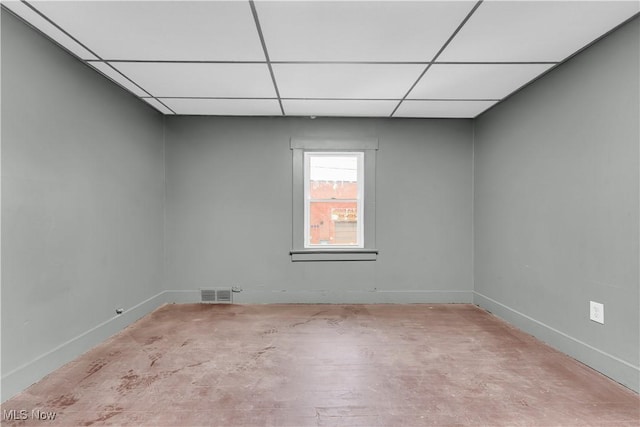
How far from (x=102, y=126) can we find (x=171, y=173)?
1.17m

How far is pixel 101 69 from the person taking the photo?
2.63 meters

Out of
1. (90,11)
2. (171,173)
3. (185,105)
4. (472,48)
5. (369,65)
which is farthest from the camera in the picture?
(171,173)

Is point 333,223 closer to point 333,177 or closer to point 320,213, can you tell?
point 320,213

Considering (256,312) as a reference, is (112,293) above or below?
above

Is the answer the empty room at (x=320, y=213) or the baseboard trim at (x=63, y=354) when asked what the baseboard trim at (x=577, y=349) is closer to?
the empty room at (x=320, y=213)

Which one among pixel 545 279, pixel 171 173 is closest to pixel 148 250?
pixel 171 173

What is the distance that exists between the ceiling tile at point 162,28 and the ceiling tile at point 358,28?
7.0 inches

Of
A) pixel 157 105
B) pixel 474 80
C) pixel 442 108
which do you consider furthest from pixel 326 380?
pixel 157 105

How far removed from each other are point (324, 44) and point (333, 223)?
2.35m

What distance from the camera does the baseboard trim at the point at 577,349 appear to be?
6.66 feet

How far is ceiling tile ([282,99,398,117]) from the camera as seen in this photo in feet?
10.9

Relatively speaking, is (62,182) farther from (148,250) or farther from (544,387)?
(544,387)

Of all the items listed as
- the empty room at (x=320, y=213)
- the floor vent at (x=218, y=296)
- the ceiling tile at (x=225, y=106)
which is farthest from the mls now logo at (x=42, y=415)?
the ceiling tile at (x=225, y=106)

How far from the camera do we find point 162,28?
6.52 feet
